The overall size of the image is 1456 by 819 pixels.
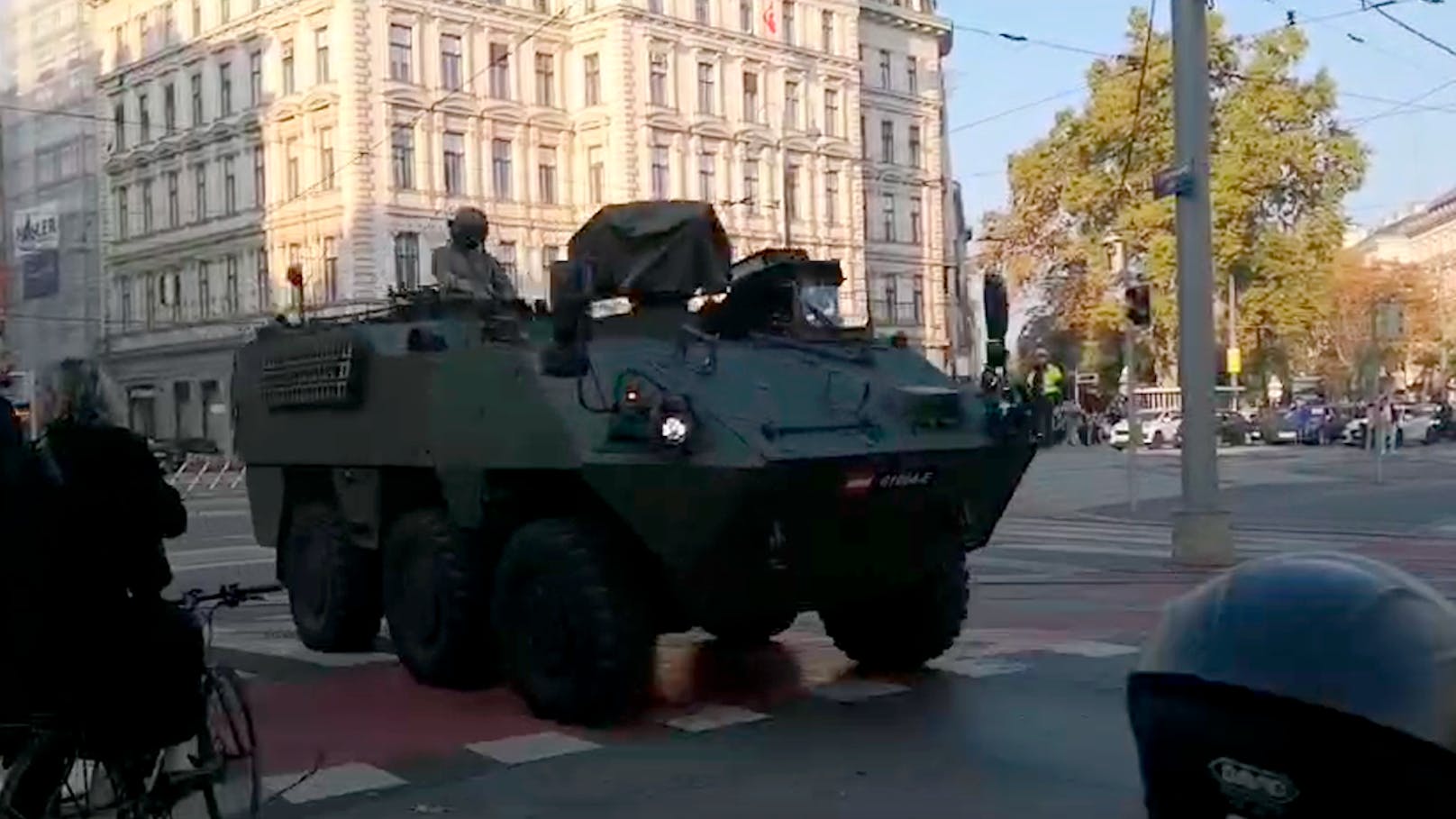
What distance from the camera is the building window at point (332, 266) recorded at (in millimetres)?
51719

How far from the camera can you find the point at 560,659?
8.76 metres

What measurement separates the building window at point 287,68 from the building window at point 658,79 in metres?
9.89

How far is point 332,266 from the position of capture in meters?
52.2

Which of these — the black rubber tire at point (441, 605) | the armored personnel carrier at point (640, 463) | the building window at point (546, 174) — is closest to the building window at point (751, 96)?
the building window at point (546, 174)

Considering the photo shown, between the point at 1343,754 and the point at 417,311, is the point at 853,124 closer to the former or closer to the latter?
the point at 417,311

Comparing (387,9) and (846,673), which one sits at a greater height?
(387,9)

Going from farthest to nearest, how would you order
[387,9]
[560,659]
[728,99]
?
[728,99]
[387,9]
[560,659]

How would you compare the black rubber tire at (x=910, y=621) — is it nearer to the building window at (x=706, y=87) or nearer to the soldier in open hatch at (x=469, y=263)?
the soldier in open hatch at (x=469, y=263)

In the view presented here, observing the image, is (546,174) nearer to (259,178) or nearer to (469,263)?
(259,178)

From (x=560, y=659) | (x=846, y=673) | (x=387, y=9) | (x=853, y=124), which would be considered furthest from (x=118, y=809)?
(x=853, y=124)

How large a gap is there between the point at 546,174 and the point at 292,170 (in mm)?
6944

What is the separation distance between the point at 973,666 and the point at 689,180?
47732mm

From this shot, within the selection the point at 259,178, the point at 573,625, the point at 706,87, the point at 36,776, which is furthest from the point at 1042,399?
the point at 706,87

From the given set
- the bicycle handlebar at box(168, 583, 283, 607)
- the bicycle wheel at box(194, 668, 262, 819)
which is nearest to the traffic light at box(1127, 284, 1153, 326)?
the bicycle handlebar at box(168, 583, 283, 607)
